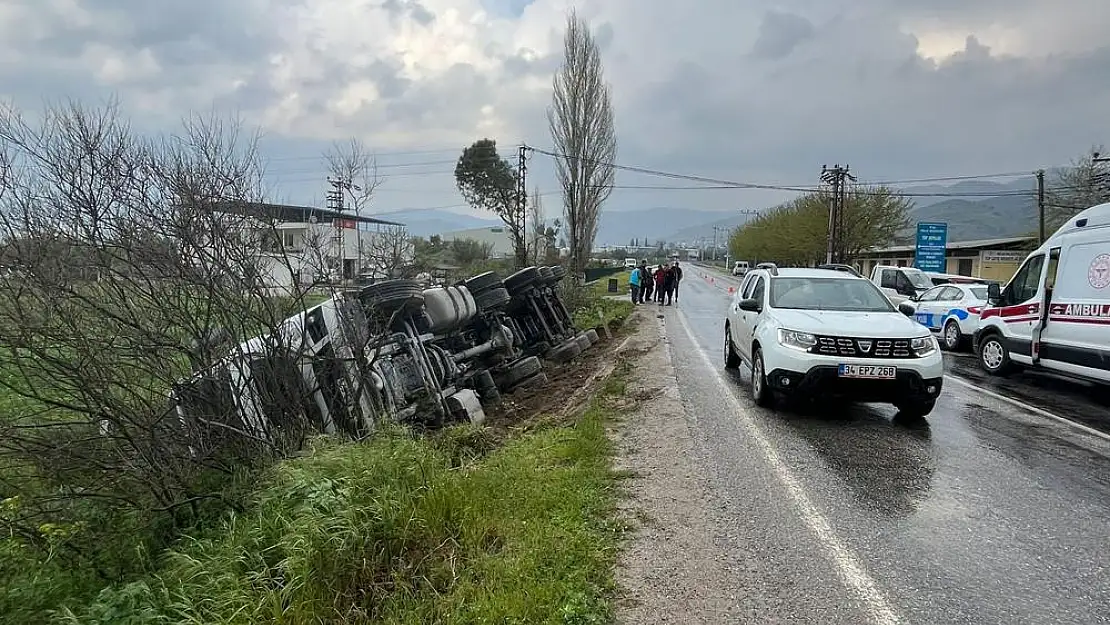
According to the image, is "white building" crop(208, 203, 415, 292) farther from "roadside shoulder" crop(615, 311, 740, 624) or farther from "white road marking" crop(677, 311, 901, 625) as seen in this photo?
"white road marking" crop(677, 311, 901, 625)

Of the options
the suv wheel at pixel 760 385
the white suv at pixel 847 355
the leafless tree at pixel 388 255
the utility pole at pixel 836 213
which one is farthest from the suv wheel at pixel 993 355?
the utility pole at pixel 836 213

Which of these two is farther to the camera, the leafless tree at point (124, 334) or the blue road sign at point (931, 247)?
the blue road sign at point (931, 247)

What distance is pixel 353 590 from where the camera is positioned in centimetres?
401

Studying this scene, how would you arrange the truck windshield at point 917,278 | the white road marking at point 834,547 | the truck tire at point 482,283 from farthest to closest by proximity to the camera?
the truck windshield at point 917,278 → the truck tire at point 482,283 → the white road marking at point 834,547

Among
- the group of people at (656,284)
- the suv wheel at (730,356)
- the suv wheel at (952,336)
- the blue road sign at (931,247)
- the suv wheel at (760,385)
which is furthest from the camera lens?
the blue road sign at (931,247)

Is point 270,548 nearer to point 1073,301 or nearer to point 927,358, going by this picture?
point 927,358

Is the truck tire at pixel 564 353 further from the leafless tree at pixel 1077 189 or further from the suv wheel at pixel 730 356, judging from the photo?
the leafless tree at pixel 1077 189

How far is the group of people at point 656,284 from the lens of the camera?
26953 mm

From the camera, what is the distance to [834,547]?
13.3ft

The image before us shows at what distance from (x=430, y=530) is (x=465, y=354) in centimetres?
678

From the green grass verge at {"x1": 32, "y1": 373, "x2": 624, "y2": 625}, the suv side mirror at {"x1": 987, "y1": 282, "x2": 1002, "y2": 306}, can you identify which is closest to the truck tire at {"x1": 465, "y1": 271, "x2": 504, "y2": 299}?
the green grass verge at {"x1": 32, "y1": 373, "x2": 624, "y2": 625}

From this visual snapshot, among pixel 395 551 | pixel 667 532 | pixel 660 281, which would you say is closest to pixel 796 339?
pixel 667 532

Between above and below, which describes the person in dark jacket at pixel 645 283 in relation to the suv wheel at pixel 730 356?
below

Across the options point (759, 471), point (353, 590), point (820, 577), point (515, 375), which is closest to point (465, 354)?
point (515, 375)
